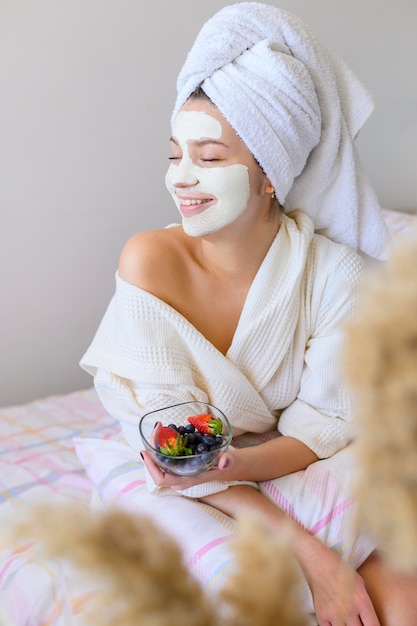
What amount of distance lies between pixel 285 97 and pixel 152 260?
0.37 m

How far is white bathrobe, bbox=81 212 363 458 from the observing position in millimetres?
1243

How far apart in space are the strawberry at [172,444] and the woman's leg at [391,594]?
353mm

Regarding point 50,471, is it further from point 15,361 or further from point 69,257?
point 69,257

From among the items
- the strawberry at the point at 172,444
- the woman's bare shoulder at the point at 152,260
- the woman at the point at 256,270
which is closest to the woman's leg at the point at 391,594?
the woman at the point at 256,270

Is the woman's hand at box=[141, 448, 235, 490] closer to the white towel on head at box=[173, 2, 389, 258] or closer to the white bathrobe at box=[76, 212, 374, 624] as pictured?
the white bathrobe at box=[76, 212, 374, 624]

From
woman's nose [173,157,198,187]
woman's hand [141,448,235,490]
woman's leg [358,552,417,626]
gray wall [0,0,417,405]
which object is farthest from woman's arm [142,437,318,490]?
gray wall [0,0,417,405]

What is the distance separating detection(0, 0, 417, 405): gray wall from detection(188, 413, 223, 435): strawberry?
95cm

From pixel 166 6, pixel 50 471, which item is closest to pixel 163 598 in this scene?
pixel 50 471

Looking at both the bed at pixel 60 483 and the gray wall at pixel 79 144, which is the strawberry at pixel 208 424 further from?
the gray wall at pixel 79 144

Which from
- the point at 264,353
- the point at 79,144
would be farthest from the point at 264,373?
the point at 79,144

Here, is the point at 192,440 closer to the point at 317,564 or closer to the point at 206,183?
the point at 317,564

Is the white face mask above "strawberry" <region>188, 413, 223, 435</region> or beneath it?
above

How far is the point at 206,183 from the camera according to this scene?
1.18 metres

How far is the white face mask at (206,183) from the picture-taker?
1.18 metres
